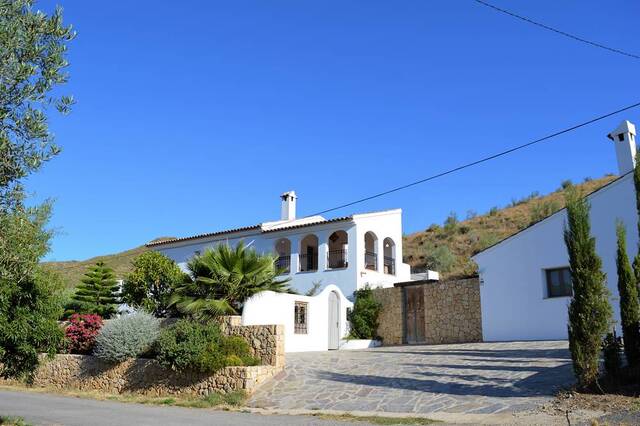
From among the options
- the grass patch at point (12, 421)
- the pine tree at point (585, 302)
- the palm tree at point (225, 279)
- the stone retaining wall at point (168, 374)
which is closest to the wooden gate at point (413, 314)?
the palm tree at point (225, 279)

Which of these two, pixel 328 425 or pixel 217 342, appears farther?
pixel 217 342

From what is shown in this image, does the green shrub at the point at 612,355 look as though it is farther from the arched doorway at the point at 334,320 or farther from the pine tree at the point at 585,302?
the arched doorway at the point at 334,320

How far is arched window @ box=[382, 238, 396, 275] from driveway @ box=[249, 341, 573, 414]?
12813 millimetres

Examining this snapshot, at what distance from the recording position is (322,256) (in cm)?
2884

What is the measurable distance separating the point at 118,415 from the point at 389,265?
2115 cm

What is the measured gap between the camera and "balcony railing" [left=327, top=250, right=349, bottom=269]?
30.5m

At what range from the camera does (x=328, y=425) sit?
402 inches

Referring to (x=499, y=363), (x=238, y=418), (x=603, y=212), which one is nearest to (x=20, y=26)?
(x=238, y=418)

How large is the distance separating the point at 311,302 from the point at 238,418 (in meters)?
11.8

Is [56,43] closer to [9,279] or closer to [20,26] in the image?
[20,26]

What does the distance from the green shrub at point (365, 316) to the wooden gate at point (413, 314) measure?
4.37 ft

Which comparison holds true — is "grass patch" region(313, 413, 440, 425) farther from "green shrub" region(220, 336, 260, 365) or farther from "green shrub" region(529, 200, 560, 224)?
"green shrub" region(529, 200, 560, 224)

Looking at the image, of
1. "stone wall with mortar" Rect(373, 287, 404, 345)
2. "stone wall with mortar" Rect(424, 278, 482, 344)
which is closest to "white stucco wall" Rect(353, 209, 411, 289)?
"stone wall with mortar" Rect(373, 287, 404, 345)

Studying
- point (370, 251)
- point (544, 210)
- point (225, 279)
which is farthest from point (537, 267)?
point (544, 210)
